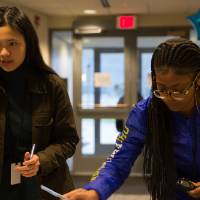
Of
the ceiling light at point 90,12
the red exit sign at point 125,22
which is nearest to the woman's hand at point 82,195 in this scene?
the ceiling light at point 90,12

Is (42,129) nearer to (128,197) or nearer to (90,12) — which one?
(128,197)

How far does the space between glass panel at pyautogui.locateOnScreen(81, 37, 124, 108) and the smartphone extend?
17.1 ft

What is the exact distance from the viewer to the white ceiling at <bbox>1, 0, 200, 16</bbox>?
5.60 meters

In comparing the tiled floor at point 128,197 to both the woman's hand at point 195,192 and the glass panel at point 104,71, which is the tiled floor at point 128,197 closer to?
the glass panel at point 104,71

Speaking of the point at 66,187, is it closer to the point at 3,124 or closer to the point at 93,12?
the point at 3,124

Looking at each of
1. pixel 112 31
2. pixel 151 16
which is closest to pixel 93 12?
pixel 112 31

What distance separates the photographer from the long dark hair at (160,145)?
1.30 meters

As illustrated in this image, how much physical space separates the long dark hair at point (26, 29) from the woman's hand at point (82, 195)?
2.27 feet

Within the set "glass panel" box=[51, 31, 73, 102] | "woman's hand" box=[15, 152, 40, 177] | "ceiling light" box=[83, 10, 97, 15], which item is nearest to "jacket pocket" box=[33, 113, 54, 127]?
"woman's hand" box=[15, 152, 40, 177]

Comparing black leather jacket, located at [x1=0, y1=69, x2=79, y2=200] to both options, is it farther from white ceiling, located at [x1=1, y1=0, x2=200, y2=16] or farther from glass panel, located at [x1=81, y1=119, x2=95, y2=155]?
glass panel, located at [x1=81, y1=119, x2=95, y2=155]

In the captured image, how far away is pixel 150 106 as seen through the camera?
1.40 meters

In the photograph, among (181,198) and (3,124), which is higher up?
(3,124)

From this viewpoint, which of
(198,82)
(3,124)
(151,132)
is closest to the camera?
(198,82)

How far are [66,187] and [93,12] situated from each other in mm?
4860
